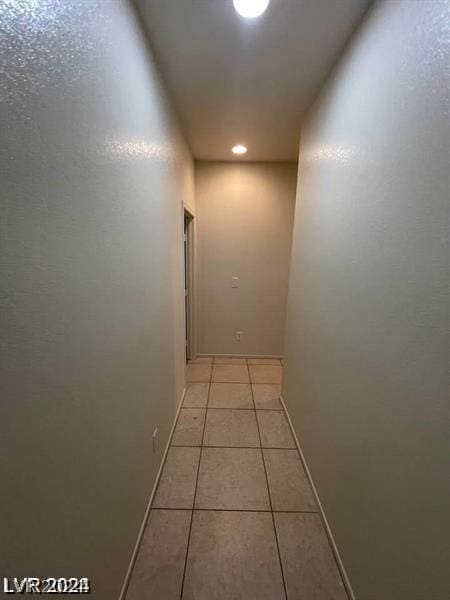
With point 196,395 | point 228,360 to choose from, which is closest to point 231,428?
point 196,395

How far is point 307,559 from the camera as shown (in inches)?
50.0

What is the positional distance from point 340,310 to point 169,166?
5.16ft

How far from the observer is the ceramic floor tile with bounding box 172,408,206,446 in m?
2.06

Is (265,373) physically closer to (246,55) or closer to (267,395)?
(267,395)

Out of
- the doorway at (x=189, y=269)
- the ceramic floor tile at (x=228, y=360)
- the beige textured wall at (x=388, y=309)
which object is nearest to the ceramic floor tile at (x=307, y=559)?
the beige textured wall at (x=388, y=309)

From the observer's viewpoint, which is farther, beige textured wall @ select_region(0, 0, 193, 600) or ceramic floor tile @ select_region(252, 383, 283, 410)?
ceramic floor tile @ select_region(252, 383, 283, 410)

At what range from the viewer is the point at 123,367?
1.12 m

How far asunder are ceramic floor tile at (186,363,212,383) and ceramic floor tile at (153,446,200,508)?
1.11 meters

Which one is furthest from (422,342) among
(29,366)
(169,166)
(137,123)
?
(169,166)

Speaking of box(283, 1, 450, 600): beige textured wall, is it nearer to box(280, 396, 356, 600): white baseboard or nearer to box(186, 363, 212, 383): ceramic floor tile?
box(280, 396, 356, 600): white baseboard

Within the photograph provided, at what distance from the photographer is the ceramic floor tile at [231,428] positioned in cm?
206

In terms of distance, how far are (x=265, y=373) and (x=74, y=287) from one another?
2.88 metres

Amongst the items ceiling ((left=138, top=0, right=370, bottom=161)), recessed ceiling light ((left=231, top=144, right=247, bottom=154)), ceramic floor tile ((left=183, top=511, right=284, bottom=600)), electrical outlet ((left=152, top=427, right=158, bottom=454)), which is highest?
recessed ceiling light ((left=231, top=144, right=247, bottom=154))

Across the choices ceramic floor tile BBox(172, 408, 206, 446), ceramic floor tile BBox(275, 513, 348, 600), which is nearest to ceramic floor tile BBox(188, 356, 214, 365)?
ceramic floor tile BBox(172, 408, 206, 446)
